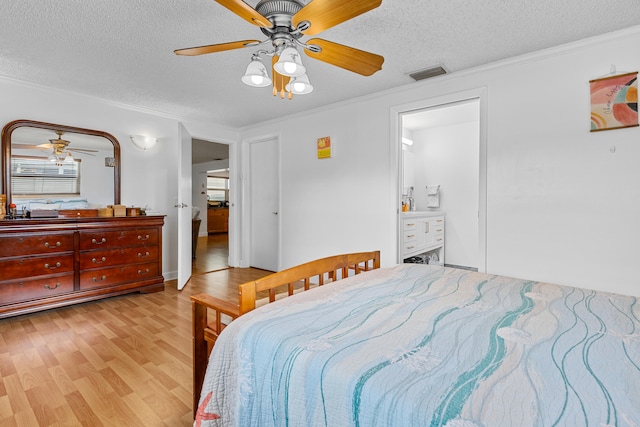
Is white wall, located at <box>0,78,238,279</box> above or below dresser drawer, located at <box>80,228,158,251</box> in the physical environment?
above

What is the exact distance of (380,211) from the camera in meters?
3.52

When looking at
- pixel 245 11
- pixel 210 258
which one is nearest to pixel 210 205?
pixel 210 258

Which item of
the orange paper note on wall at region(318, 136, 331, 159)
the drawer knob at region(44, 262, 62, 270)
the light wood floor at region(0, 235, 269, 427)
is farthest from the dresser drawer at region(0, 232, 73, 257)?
the orange paper note on wall at region(318, 136, 331, 159)

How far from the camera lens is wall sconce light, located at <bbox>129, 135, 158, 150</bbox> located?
13.0 feet

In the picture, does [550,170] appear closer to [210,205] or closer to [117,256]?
[117,256]

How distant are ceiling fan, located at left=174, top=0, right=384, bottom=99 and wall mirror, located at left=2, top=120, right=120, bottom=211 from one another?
2566mm

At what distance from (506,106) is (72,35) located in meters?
3.40

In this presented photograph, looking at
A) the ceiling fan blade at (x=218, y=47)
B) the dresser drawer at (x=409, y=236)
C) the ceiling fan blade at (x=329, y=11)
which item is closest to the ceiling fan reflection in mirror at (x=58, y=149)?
the ceiling fan blade at (x=218, y=47)

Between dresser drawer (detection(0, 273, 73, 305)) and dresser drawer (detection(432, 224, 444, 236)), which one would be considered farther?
dresser drawer (detection(432, 224, 444, 236))

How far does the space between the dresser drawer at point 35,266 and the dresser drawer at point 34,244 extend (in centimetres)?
6

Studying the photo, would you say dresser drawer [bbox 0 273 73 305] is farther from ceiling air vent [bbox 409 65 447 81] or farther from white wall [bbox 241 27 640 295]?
ceiling air vent [bbox 409 65 447 81]

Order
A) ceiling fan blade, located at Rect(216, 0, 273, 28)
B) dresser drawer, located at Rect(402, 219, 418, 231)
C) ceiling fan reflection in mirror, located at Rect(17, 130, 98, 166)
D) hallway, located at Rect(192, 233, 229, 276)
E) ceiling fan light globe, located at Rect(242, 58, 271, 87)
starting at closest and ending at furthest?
ceiling fan blade, located at Rect(216, 0, 273, 28), ceiling fan light globe, located at Rect(242, 58, 271, 87), ceiling fan reflection in mirror, located at Rect(17, 130, 98, 166), dresser drawer, located at Rect(402, 219, 418, 231), hallway, located at Rect(192, 233, 229, 276)

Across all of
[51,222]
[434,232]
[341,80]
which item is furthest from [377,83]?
[51,222]

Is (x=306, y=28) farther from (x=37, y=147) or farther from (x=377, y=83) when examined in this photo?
(x=37, y=147)
